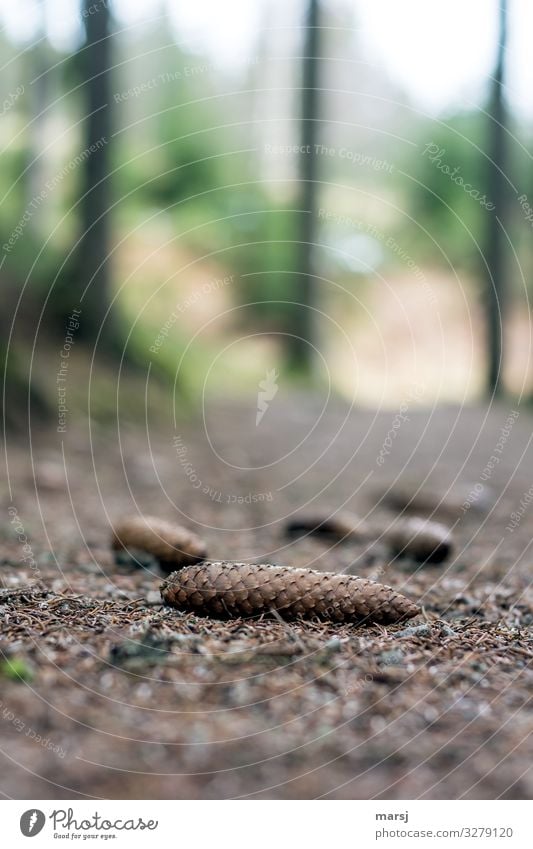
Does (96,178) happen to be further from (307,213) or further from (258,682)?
(258,682)

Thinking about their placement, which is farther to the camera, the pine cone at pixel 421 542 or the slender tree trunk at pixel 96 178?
the slender tree trunk at pixel 96 178

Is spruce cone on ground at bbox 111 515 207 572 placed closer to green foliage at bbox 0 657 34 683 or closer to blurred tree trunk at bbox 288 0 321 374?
green foliage at bbox 0 657 34 683

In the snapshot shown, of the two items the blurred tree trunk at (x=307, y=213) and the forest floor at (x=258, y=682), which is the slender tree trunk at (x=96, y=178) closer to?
the forest floor at (x=258, y=682)

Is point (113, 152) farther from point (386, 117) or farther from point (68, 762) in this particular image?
point (386, 117)

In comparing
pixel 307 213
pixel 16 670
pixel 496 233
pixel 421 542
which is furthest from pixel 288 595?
pixel 307 213

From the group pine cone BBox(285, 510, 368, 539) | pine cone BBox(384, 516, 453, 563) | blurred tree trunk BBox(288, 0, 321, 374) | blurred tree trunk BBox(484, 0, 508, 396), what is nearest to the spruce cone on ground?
pine cone BBox(384, 516, 453, 563)

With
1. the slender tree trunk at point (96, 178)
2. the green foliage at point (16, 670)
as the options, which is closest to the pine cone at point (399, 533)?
the green foliage at point (16, 670)

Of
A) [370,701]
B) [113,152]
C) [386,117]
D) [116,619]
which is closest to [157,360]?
[113,152]
